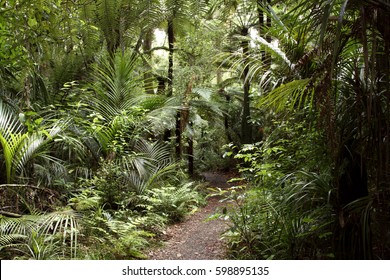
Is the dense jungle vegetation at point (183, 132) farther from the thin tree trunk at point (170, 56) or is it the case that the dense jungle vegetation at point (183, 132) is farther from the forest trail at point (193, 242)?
the forest trail at point (193, 242)

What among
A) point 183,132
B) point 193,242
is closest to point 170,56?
point 183,132

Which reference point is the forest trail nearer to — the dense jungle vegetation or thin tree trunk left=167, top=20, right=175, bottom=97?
the dense jungle vegetation

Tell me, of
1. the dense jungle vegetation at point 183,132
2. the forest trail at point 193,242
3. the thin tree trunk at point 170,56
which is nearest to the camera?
the dense jungle vegetation at point 183,132

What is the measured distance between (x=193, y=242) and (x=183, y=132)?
4.45 metres

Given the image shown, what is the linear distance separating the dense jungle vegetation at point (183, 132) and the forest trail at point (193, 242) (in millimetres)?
215

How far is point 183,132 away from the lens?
8.87 metres

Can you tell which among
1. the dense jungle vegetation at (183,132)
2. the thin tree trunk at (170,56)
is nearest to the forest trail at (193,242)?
the dense jungle vegetation at (183,132)

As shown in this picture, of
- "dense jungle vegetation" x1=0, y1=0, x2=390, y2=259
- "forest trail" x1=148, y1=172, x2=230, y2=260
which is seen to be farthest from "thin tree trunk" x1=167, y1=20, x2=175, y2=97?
"forest trail" x1=148, y1=172, x2=230, y2=260

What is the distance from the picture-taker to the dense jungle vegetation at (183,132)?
2471 mm

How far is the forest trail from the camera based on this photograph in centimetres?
418

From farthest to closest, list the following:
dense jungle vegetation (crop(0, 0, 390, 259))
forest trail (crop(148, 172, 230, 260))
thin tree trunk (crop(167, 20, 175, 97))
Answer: thin tree trunk (crop(167, 20, 175, 97)), forest trail (crop(148, 172, 230, 260)), dense jungle vegetation (crop(0, 0, 390, 259))

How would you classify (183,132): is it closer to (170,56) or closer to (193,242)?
(170,56)

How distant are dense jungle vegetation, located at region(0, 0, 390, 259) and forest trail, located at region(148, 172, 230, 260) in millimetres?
215
